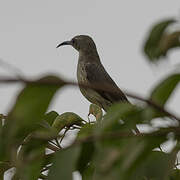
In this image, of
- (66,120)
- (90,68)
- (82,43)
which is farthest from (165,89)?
(82,43)

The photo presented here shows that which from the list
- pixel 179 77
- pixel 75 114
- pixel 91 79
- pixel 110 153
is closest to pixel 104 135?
pixel 110 153

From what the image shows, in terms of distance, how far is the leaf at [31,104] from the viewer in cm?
123

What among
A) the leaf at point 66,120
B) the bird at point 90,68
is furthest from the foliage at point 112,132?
the bird at point 90,68

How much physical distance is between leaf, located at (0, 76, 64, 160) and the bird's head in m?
7.63

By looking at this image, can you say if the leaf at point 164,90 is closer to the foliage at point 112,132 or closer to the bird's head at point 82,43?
the foliage at point 112,132

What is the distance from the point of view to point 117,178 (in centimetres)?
125

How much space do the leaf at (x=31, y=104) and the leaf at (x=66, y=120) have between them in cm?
187

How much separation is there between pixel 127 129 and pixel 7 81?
1.51ft

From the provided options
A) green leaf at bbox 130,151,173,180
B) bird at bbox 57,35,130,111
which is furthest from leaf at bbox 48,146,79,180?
bird at bbox 57,35,130,111

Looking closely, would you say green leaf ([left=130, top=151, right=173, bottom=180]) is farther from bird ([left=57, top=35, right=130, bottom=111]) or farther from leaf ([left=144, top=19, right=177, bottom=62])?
bird ([left=57, top=35, right=130, bottom=111])

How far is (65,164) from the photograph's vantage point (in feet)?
4.63

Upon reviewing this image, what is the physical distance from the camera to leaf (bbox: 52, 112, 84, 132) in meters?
3.18

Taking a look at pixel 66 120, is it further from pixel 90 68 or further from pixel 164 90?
pixel 90 68

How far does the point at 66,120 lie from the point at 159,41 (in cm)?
186
